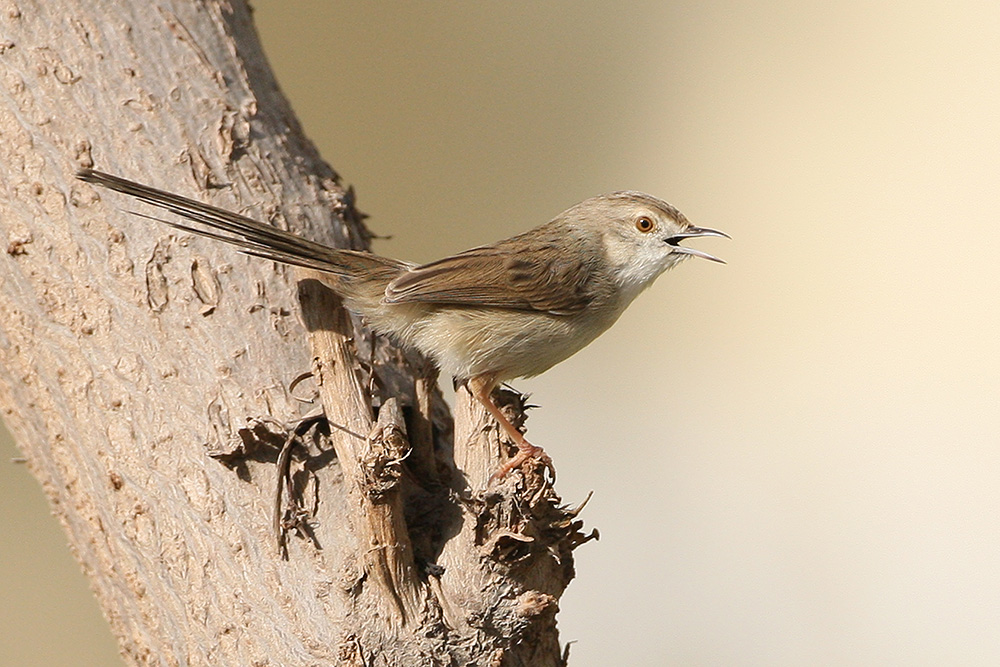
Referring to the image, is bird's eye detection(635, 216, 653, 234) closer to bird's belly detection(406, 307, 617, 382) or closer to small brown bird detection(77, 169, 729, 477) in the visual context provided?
small brown bird detection(77, 169, 729, 477)

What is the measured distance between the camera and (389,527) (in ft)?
7.76

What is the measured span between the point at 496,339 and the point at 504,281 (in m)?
0.19

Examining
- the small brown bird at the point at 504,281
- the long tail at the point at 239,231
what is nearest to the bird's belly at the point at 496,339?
the small brown bird at the point at 504,281

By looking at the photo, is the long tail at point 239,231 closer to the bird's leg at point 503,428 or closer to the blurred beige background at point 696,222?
the bird's leg at point 503,428

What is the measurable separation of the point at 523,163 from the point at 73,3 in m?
4.13

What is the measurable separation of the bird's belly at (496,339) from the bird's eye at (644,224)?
41 centimetres

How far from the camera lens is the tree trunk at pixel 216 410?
95.4 inches

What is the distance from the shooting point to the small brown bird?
2.87 m

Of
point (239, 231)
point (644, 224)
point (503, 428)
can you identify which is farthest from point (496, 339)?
point (239, 231)

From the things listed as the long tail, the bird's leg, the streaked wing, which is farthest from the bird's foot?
the long tail

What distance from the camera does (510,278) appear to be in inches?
133

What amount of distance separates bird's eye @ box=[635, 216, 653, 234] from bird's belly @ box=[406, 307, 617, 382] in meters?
0.41

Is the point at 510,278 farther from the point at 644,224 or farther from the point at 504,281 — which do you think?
the point at 644,224

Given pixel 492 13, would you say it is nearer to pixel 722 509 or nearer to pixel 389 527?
pixel 722 509
